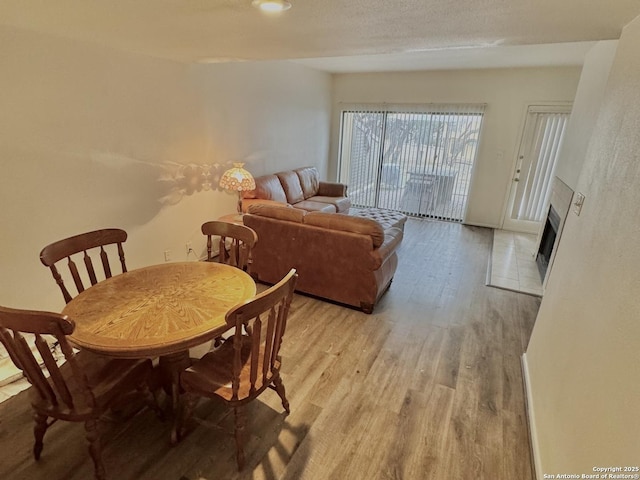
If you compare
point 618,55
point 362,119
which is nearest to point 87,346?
point 618,55

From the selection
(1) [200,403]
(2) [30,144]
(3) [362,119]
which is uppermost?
(3) [362,119]

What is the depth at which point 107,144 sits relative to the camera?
2.85 m

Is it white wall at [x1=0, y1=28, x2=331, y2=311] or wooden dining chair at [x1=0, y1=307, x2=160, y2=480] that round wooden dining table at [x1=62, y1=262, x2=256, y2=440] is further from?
white wall at [x1=0, y1=28, x2=331, y2=311]

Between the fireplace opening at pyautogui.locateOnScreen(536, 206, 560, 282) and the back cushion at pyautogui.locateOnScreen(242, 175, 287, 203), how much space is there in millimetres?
3378

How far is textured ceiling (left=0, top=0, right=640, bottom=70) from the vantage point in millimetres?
1479

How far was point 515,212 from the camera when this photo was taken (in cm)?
574

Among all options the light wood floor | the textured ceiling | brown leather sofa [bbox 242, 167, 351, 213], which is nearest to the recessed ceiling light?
the textured ceiling

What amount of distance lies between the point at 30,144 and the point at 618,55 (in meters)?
3.64

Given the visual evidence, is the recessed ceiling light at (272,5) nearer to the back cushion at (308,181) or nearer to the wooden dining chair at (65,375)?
the wooden dining chair at (65,375)

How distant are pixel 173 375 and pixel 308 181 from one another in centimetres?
418

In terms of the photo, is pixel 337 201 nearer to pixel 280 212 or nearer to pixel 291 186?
pixel 291 186

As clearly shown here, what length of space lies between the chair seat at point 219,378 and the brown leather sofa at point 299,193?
2573 millimetres

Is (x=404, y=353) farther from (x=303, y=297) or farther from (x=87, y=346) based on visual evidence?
(x=87, y=346)

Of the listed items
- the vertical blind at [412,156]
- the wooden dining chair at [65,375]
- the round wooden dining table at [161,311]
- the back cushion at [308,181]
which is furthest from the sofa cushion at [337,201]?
the wooden dining chair at [65,375]
